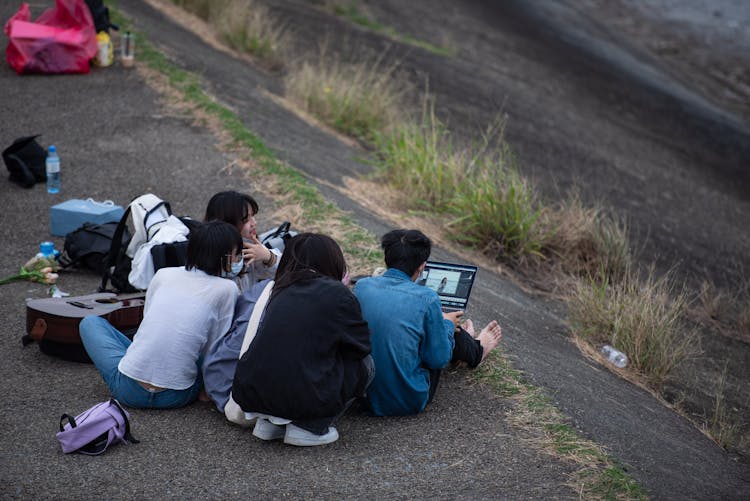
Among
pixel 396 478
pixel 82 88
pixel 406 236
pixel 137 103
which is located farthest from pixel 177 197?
pixel 396 478

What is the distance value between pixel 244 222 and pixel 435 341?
146 centimetres

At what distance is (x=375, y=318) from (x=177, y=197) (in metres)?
3.82

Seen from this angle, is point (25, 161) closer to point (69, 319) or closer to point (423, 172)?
point (69, 319)

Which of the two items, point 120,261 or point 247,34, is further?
point 247,34

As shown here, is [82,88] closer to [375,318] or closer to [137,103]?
[137,103]

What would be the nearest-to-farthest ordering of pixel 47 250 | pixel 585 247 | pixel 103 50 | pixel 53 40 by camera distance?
pixel 47 250, pixel 585 247, pixel 53 40, pixel 103 50

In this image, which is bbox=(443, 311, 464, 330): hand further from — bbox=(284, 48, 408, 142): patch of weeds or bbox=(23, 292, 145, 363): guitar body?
bbox=(284, 48, 408, 142): patch of weeds

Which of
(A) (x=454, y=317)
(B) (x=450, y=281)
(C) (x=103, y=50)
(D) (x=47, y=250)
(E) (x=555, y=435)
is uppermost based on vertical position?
(B) (x=450, y=281)

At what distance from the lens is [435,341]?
182 inches

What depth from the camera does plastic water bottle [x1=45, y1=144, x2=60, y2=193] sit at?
7.60m

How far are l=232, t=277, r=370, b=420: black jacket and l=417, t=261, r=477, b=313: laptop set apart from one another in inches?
39.4

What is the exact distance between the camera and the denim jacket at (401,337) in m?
4.59

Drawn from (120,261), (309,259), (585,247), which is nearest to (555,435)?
(309,259)

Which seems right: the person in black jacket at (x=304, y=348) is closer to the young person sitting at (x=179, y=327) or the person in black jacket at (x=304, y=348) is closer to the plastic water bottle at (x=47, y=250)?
the young person sitting at (x=179, y=327)
